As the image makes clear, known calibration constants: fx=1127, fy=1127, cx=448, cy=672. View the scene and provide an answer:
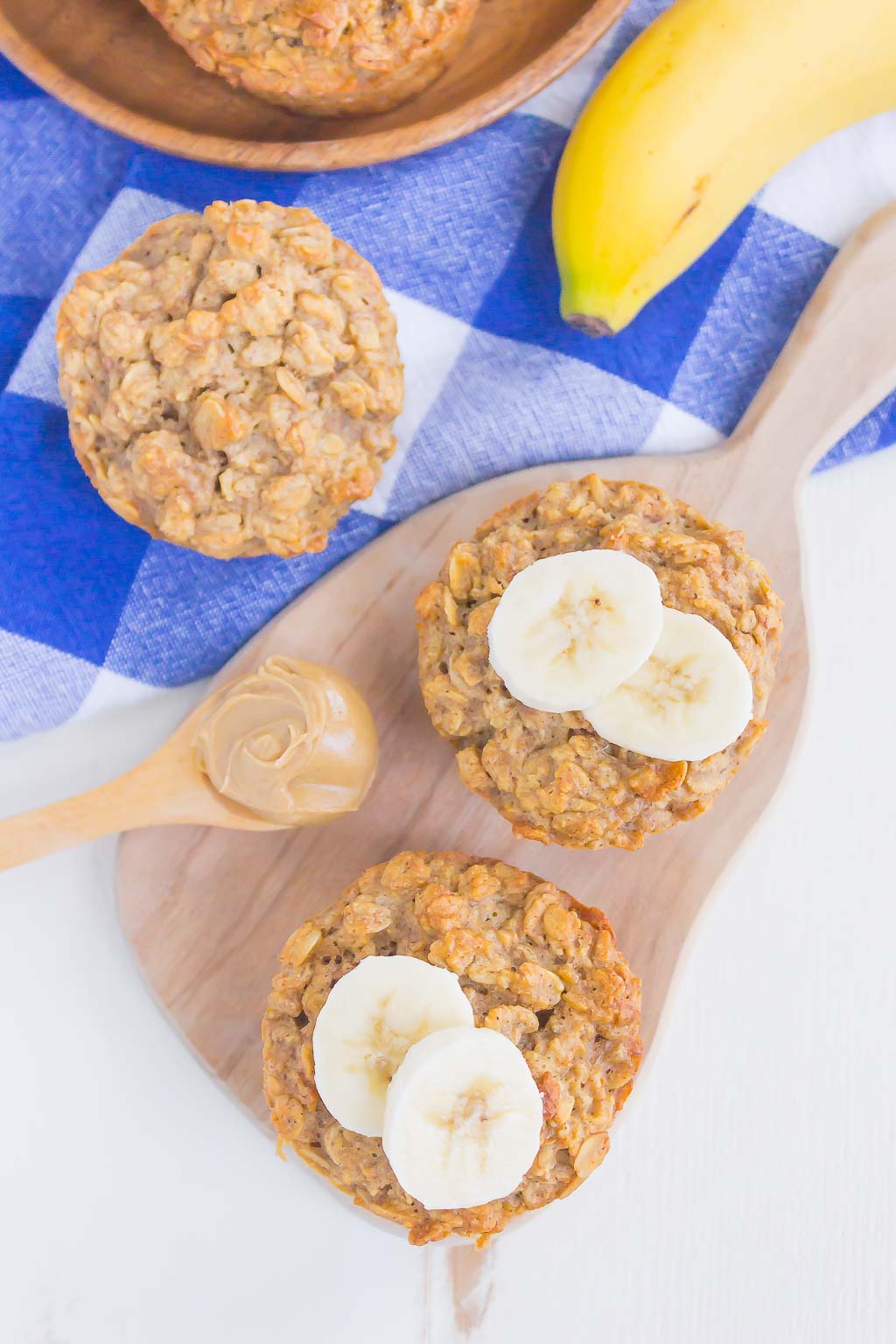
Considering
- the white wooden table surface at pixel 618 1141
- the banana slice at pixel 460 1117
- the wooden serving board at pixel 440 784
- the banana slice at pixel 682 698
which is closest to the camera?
the banana slice at pixel 460 1117

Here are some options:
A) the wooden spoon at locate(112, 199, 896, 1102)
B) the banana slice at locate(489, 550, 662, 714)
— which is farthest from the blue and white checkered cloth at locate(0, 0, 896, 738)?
the banana slice at locate(489, 550, 662, 714)


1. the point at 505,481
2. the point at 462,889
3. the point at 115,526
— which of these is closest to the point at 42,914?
the point at 115,526

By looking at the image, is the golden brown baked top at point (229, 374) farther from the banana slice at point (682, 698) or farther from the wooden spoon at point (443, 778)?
the banana slice at point (682, 698)

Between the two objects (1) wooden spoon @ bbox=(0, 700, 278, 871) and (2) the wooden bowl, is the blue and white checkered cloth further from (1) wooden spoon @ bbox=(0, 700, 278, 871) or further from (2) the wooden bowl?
(1) wooden spoon @ bbox=(0, 700, 278, 871)

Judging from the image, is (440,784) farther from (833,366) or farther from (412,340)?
(833,366)

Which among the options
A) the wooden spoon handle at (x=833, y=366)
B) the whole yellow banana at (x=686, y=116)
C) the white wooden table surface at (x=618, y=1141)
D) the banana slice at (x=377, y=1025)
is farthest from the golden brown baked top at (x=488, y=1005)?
the whole yellow banana at (x=686, y=116)
